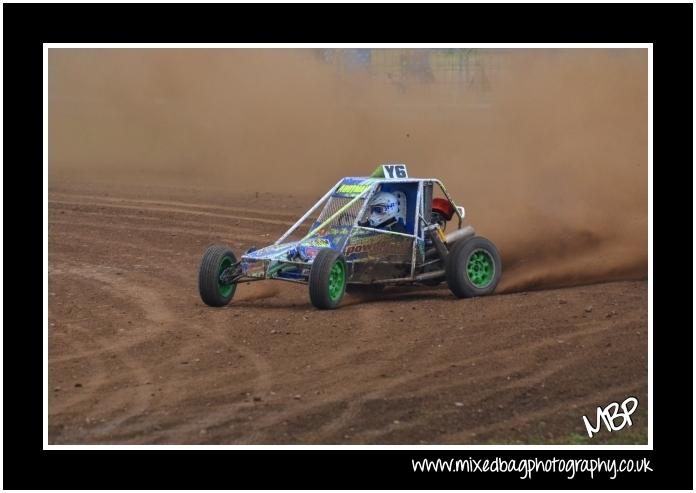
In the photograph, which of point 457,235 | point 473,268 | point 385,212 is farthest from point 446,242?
point 385,212

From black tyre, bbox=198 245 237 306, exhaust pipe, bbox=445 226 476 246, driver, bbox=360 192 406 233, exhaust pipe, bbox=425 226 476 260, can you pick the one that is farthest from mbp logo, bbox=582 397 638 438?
black tyre, bbox=198 245 237 306

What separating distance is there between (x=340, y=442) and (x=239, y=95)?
2187 centimetres

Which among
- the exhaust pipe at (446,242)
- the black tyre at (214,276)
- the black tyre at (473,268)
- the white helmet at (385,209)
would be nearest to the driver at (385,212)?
the white helmet at (385,209)

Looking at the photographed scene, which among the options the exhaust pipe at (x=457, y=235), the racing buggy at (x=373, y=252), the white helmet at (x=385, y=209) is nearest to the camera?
the racing buggy at (x=373, y=252)

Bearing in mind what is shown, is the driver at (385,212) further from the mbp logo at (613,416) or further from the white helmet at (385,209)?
the mbp logo at (613,416)

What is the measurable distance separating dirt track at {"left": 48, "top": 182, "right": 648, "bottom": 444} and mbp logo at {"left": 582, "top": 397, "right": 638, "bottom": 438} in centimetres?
8

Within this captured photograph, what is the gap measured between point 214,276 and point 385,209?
222 cm

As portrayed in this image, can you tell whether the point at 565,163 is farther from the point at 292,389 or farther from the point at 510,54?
the point at 292,389

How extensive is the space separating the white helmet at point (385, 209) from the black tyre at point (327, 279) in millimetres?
1081

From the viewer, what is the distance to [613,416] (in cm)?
934

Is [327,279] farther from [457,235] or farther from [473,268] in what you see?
[457,235]

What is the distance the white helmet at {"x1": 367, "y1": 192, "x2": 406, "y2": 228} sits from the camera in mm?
13922

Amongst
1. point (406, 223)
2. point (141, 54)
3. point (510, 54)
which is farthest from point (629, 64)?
point (141, 54)

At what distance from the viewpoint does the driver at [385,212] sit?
13922 millimetres
